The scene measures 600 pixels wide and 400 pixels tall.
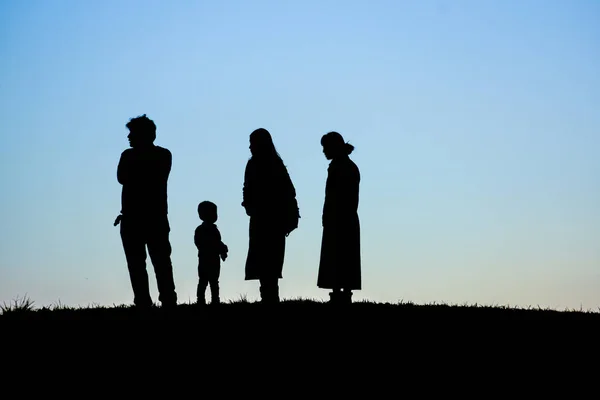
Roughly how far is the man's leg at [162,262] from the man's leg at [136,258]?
0.15 m

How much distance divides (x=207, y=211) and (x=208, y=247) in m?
0.70

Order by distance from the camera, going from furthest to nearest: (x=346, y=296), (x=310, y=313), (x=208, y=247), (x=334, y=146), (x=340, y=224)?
(x=208, y=247) → (x=346, y=296) → (x=340, y=224) → (x=334, y=146) → (x=310, y=313)

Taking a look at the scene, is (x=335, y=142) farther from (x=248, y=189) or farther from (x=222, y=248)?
(x=222, y=248)

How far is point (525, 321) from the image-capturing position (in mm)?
12891

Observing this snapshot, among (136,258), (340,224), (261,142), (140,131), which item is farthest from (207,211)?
(140,131)

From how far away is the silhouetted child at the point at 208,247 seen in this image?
53.0 feet

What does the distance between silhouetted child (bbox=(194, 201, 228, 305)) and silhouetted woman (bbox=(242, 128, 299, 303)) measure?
3.20 metres

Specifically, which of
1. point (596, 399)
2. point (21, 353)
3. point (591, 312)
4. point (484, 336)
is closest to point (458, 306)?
point (591, 312)

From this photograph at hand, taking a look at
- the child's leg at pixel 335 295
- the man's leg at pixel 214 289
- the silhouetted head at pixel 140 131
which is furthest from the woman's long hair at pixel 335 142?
the man's leg at pixel 214 289

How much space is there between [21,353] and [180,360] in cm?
197

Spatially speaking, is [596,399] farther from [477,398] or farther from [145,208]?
[145,208]

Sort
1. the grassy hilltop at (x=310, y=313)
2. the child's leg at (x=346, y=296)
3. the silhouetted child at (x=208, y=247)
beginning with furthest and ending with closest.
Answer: the silhouetted child at (x=208, y=247)
the child's leg at (x=346, y=296)
the grassy hilltop at (x=310, y=313)

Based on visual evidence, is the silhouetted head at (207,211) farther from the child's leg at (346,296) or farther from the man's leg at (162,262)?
the man's leg at (162,262)

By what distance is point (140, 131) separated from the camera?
40.6 ft
